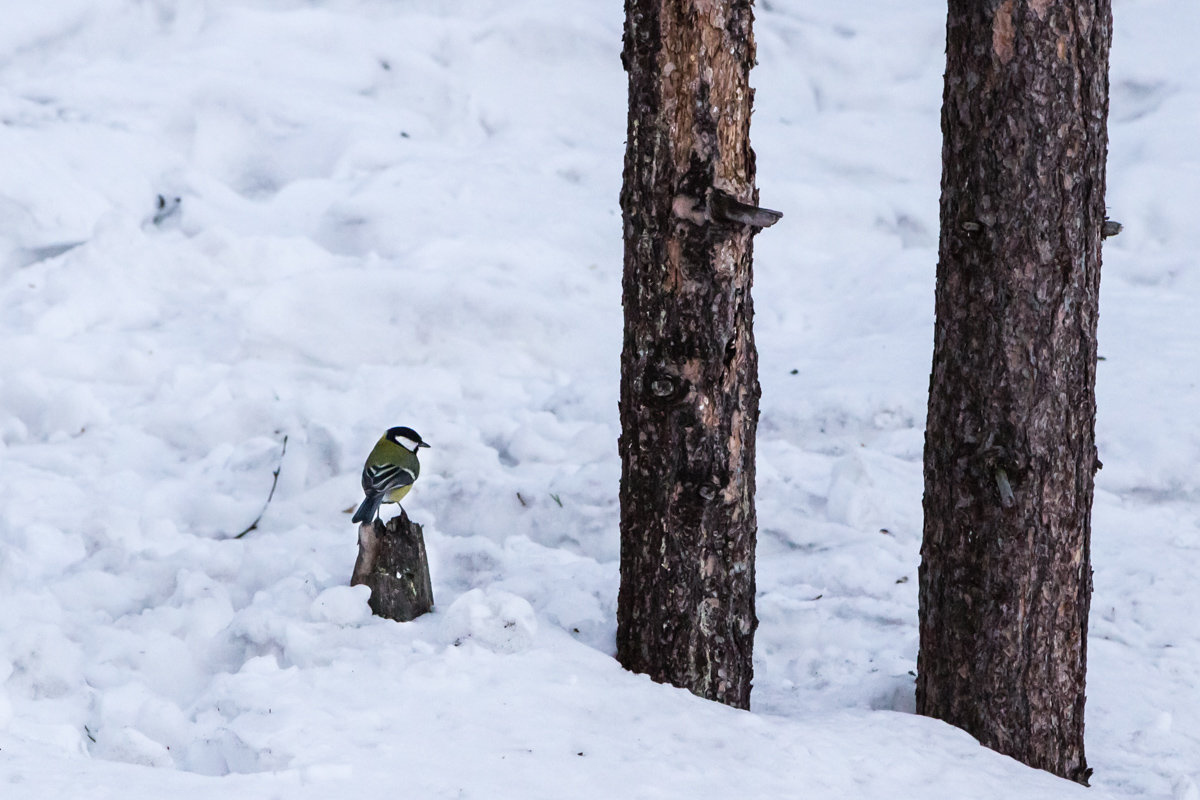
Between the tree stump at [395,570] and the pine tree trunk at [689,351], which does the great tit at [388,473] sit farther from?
the pine tree trunk at [689,351]

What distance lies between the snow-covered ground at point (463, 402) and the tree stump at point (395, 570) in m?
0.08

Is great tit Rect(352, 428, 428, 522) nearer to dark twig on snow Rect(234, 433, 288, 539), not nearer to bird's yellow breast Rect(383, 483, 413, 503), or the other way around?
bird's yellow breast Rect(383, 483, 413, 503)

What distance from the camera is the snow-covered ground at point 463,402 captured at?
111 inches

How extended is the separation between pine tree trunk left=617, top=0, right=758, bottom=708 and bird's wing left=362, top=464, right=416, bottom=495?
111 cm

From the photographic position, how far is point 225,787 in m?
2.29

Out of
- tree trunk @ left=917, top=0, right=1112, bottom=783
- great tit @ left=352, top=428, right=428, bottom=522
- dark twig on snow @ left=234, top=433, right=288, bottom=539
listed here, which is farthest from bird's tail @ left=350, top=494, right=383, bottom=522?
tree trunk @ left=917, top=0, right=1112, bottom=783

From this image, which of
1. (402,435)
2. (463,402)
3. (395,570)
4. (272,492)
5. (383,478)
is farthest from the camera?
(463,402)

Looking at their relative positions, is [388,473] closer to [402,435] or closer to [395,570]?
[402,435]

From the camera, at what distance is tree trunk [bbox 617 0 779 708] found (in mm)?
2811

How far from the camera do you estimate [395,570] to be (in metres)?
3.41

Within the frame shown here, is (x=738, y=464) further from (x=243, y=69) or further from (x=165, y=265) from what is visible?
(x=243, y=69)

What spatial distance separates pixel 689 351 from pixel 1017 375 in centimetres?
84

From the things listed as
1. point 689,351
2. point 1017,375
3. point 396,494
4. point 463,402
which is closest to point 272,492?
point 396,494

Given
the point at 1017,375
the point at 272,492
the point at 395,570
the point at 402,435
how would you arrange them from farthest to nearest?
the point at 272,492, the point at 402,435, the point at 395,570, the point at 1017,375
